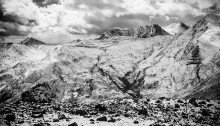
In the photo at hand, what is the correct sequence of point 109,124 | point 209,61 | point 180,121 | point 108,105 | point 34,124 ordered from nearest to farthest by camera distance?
point 34,124 → point 109,124 → point 180,121 → point 108,105 → point 209,61

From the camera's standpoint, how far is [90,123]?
43.1 m

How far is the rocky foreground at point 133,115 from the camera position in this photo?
43.3 m

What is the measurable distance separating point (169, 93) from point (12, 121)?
156188 mm

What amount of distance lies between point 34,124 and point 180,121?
29.2 metres

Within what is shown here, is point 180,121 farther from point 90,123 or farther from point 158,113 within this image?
point 90,123

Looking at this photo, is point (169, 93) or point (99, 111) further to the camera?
point (169, 93)

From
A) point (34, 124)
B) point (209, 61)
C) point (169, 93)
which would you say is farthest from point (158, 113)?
point (209, 61)

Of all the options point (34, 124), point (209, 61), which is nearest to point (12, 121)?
point (34, 124)

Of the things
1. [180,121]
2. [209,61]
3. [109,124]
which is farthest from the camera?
[209,61]

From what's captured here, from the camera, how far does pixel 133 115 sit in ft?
167

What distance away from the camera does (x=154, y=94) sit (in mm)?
190125

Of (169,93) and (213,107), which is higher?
(213,107)

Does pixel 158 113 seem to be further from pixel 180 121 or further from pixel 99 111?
pixel 99 111

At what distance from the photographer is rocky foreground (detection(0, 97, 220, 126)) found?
43.3m
